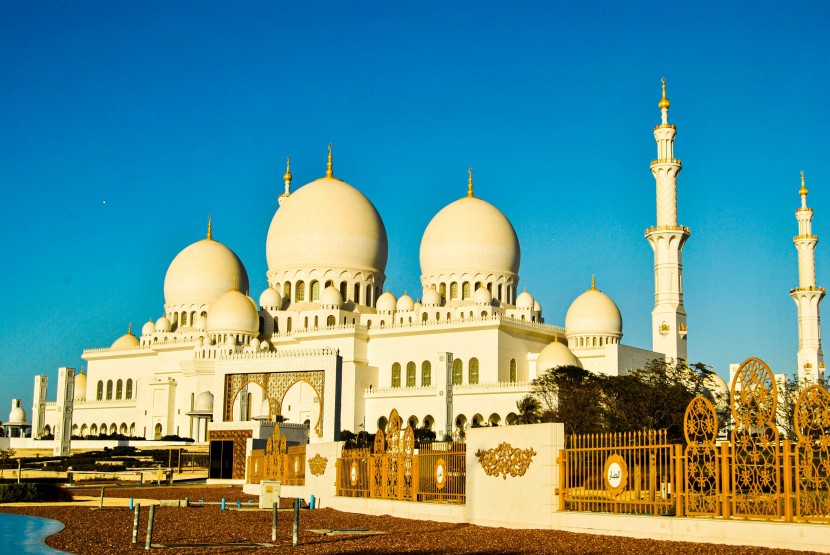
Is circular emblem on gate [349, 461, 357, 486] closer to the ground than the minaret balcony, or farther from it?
closer to the ground

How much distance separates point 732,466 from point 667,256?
101 ft

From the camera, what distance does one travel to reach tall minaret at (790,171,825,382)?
50125 millimetres

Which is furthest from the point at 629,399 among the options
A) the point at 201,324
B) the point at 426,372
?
the point at 201,324

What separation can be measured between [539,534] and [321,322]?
38.6 metres

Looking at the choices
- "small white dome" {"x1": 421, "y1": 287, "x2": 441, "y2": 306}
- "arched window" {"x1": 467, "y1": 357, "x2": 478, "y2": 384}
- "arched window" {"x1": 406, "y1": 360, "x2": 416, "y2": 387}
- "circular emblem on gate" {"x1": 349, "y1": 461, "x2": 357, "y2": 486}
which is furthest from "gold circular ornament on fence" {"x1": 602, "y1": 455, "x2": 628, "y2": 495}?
"small white dome" {"x1": 421, "y1": 287, "x2": 441, "y2": 306}

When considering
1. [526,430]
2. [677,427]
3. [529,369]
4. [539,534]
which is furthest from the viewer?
[529,369]

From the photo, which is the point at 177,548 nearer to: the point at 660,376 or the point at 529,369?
the point at 660,376

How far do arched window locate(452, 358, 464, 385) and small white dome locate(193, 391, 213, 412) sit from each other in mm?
11973

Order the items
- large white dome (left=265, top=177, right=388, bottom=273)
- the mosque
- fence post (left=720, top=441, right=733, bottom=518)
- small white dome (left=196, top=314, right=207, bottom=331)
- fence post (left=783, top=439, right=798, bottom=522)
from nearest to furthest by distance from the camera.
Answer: fence post (left=783, top=439, right=798, bottom=522), fence post (left=720, top=441, right=733, bottom=518), the mosque, large white dome (left=265, top=177, right=388, bottom=273), small white dome (left=196, top=314, right=207, bottom=331)

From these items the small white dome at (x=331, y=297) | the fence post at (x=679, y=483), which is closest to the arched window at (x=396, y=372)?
the small white dome at (x=331, y=297)

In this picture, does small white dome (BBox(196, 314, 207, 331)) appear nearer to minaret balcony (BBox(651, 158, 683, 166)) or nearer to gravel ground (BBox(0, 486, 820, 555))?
minaret balcony (BBox(651, 158, 683, 166))

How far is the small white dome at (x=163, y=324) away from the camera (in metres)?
59.5

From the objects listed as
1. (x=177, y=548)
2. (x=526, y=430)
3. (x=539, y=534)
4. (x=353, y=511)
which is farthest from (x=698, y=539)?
→ (x=353, y=511)

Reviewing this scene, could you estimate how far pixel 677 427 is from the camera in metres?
33.1
